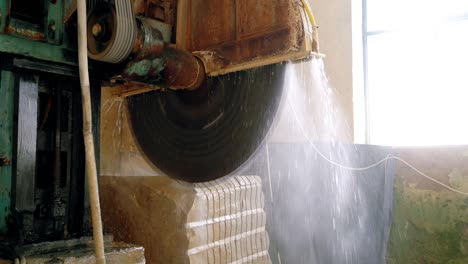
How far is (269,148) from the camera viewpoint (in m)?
3.69

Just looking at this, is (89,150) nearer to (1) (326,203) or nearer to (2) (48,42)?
(2) (48,42)

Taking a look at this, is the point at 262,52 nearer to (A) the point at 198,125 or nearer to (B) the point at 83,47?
(A) the point at 198,125

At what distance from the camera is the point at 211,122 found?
207cm

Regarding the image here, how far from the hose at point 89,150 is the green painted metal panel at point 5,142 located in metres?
0.42

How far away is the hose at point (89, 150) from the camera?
132cm

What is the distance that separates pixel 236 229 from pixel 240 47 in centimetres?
139

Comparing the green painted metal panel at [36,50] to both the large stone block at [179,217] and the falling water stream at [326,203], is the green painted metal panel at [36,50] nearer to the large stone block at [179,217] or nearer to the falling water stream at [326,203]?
the large stone block at [179,217]

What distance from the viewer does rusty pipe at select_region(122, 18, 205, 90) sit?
1792mm

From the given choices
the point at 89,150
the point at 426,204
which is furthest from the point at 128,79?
the point at 426,204

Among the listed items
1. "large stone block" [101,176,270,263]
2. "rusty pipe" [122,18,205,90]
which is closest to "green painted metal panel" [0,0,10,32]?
"rusty pipe" [122,18,205,90]

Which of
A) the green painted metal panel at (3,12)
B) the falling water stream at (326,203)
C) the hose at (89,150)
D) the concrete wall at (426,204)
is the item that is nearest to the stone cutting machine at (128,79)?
the green painted metal panel at (3,12)

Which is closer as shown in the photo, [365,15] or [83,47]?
[83,47]

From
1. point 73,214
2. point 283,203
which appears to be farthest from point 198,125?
point 283,203

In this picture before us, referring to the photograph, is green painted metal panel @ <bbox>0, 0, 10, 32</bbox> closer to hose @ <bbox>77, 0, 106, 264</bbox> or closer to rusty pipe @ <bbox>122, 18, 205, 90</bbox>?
hose @ <bbox>77, 0, 106, 264</bbox>
